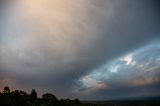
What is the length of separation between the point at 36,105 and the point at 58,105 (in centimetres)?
1072

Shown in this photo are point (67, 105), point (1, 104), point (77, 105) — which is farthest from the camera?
point (77, 105)

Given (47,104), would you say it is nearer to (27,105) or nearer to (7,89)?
(27,105)

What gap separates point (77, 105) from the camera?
137m

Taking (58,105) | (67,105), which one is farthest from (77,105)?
(58,105)

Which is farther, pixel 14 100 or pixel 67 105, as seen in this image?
pixel 67 105

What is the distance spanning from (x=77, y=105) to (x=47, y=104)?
35.4 meters

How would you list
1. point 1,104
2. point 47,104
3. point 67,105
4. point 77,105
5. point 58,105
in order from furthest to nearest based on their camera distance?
point 77,105
point 67,105
point 58,105
point 47,104
point 1,104

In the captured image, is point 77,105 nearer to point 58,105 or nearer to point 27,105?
point 58,105

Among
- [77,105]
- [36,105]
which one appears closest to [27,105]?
[36,105]

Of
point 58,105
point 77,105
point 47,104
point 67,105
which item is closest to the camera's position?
point 47,104

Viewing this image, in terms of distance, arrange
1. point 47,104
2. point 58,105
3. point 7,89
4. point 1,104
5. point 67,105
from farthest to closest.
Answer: point 7,89 < point 67,105 < point 58,105 < point 47,104 < point 1,104

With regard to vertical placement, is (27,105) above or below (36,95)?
below

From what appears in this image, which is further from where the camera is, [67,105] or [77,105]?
[77,105]

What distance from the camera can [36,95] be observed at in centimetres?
15788
